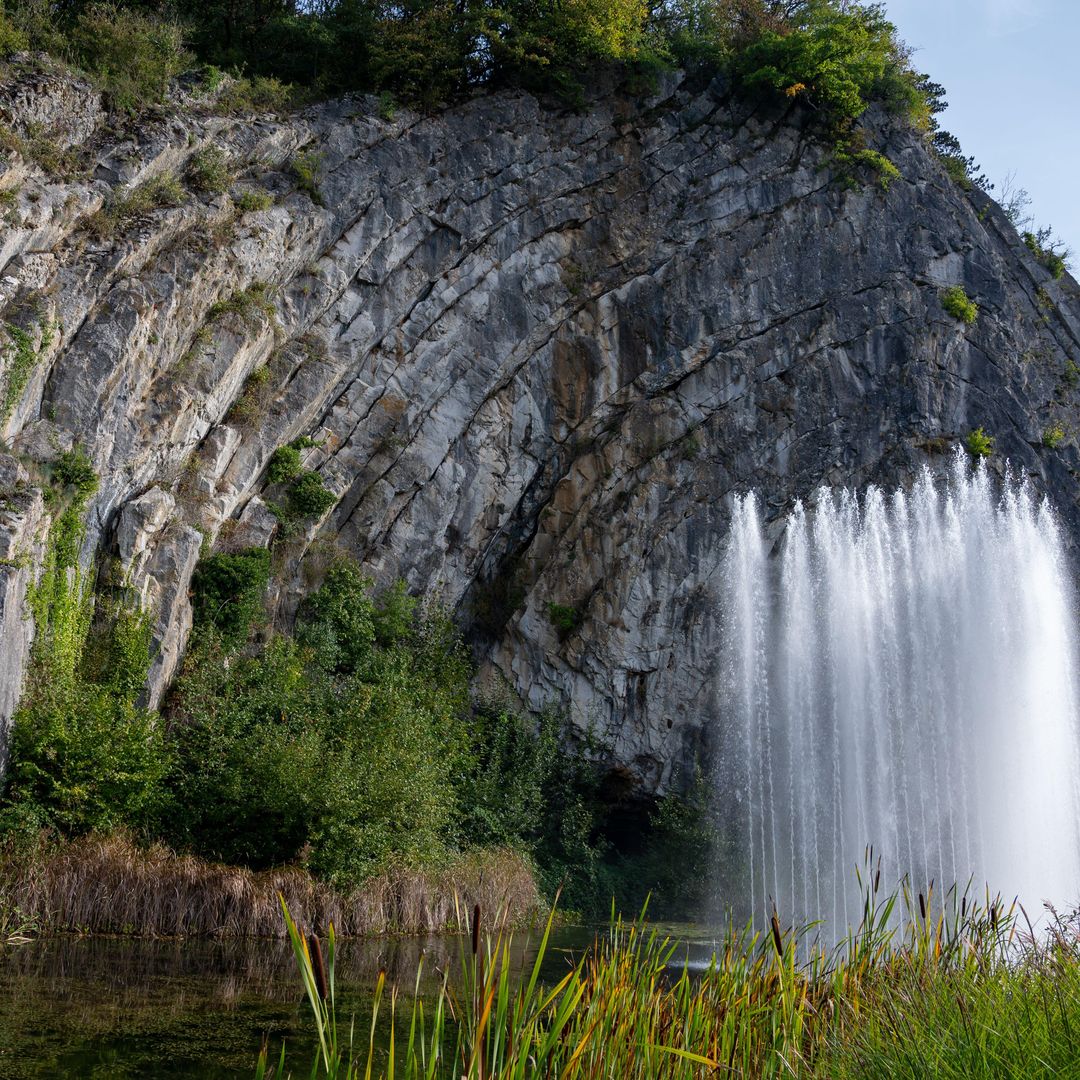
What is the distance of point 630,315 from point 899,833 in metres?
15.5

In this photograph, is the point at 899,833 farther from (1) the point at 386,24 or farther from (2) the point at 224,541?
(1) the point at 386,24

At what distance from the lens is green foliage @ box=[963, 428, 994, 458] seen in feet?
92.7

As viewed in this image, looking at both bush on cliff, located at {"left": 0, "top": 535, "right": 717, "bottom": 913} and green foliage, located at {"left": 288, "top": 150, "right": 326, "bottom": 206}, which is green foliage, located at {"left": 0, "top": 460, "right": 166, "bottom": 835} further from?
green foliage, located at {"left": 288, "top": 150, "right": 326, "bottom": 206}

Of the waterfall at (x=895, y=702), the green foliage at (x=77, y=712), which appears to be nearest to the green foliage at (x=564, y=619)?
the waterfall at (x=895, y=702)

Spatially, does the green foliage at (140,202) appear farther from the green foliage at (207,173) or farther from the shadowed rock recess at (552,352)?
the green foliage at (207,173)

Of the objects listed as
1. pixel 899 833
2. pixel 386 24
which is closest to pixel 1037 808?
pixel 899 833

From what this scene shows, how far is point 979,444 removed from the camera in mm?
28250

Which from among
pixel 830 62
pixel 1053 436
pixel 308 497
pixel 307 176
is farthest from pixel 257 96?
pixel 1053 436

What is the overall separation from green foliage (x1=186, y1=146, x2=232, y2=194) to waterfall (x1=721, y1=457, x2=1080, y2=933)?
51.1ft

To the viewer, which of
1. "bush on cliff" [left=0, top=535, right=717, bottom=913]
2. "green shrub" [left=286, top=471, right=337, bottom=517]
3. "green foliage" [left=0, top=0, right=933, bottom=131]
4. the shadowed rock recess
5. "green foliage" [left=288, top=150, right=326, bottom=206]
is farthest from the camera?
"green foliage" [left=0, top=0, right=933, bottom=131]

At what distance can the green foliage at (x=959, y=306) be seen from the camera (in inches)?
1169

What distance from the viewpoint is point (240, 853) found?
17406 millimetres

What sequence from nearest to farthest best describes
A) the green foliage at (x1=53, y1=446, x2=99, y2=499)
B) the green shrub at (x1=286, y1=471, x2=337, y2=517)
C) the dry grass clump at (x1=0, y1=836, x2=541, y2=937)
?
1. the dry grass clump at (x1=0, y1=836, x2=541, y2=937)
2. the green foliage at (x1=53, y1=446, x2=99, y2=499)
3. the green shrub at (x1=286, y1=471, x2=337, y2=517)

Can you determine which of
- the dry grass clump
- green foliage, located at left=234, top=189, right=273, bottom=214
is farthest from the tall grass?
green foliage, located at left=234, top=189, right=273, bottom=214
